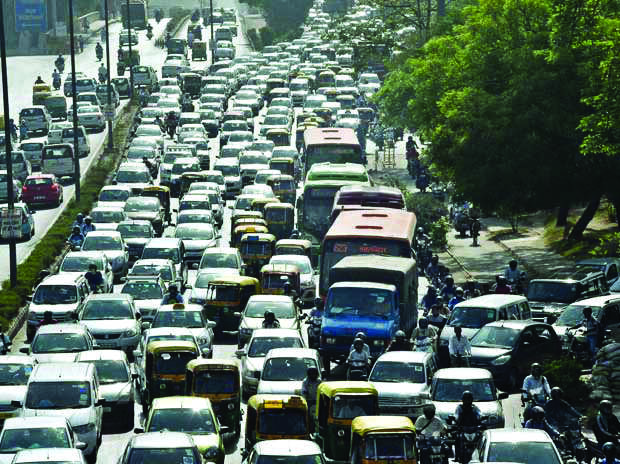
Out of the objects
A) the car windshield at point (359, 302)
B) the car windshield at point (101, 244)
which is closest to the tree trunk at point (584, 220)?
the car windshield at point (101, 244)

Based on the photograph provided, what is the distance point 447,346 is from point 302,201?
2122 cm

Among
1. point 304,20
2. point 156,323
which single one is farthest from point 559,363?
point 304,20

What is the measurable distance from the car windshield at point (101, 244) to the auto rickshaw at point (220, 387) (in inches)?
782

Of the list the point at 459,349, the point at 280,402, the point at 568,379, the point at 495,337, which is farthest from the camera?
the point at 495,337

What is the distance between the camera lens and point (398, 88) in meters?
83.9

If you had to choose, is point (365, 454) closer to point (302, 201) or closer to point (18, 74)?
point (302, 201)

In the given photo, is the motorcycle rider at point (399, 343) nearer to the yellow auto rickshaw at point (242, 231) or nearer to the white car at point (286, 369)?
the white car at point (286, 369)

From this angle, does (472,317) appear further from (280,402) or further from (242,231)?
(242,231)

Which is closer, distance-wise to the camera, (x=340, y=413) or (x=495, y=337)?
(x=340, y=413)

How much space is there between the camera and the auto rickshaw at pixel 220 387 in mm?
32375

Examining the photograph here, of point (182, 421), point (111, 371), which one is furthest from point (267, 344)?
point (182, 421)

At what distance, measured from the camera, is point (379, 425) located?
2700 cm

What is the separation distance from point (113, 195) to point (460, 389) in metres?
33.0

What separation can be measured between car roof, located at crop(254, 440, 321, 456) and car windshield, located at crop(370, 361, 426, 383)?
23.3ft
